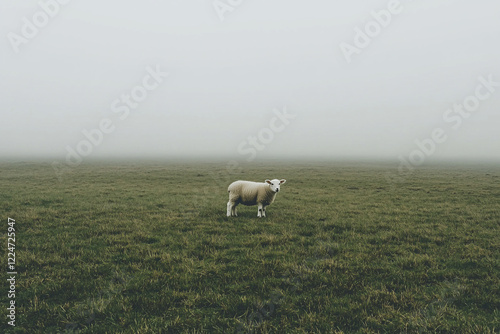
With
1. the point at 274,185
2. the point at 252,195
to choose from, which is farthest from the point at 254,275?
the point at 252,195

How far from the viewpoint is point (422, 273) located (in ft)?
20.1

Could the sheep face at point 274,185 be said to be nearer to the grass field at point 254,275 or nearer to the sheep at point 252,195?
the sheep at point 252,195

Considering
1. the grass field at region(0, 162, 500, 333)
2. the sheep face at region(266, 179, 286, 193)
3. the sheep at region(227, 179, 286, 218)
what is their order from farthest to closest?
the sheep at region(227, 179, 286, 218) < the sheep face at region(266, 179, 286, 193) < the grass field at region(0, 162, 500, 333)

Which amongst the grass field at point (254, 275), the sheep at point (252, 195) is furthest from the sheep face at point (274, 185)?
the grass field at point (254, 275)

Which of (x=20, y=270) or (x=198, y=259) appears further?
(x=198, y=259)

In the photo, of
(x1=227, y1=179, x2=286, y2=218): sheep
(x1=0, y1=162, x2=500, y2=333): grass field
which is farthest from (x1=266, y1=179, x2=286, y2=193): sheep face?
(x1=0, y1=162, x2=500, y2=333): grass field

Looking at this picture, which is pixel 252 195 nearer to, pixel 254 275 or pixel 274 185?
pixel 274 185

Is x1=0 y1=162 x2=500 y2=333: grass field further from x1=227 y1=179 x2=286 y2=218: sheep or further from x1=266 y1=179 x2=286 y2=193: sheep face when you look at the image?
x1=266 y1=179 x2=286 y2=193: sheep face

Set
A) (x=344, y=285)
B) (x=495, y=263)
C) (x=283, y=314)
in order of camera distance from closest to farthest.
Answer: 1. (x=283, y=314)
2. (x=344, y=285)
3. (x=495, y=263)

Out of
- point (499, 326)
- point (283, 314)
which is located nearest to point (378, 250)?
point (499, 326)

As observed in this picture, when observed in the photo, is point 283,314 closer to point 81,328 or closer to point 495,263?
point 81,328

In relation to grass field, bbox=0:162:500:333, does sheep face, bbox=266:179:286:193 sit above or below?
above

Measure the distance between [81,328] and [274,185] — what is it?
8.19 m

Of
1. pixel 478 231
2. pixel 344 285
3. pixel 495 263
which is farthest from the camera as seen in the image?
pixel 478 231
